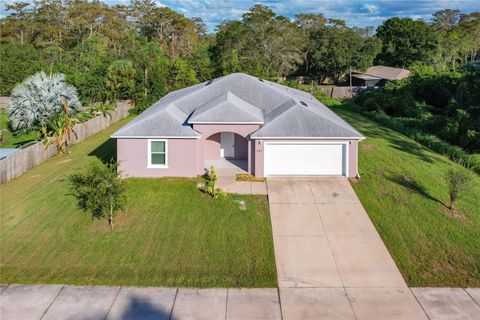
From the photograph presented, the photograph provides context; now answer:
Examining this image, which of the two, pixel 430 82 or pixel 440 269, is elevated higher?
pixel 430 82

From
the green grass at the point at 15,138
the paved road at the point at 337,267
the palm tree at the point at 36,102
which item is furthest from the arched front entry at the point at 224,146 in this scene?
the green grass at the point at 15,138

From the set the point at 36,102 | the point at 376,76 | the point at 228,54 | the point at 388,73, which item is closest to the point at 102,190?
the point at 36,102

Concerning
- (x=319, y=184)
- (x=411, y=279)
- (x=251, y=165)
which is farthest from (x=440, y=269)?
(x=251, y=165)

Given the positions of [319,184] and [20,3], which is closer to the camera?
[319,184]

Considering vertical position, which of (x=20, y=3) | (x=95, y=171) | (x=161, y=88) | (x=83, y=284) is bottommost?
(x=83, y=284)

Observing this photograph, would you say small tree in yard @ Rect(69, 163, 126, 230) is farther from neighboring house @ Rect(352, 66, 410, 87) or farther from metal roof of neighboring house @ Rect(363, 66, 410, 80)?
neighboring house @ Rect(352, 66, 410, 87)

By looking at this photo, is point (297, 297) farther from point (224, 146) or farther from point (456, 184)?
point (224, 146)

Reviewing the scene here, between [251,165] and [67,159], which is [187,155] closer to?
[251,165]

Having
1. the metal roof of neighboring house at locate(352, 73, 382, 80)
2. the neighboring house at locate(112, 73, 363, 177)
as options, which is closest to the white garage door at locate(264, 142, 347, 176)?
the neighboring house at locate(112, 73, 363, 177)
